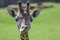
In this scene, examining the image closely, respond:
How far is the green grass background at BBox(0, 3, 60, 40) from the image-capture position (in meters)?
13.8

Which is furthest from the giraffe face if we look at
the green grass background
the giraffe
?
the green grass background

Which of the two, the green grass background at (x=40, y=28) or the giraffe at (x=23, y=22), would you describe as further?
the green grass background at (x=40, y=28)

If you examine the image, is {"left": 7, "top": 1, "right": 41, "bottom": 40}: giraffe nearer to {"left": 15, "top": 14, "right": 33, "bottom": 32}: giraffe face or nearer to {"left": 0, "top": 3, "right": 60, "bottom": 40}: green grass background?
{"left": 15, "top": 14, "right": 33, "bottom": 32}: giraffe face

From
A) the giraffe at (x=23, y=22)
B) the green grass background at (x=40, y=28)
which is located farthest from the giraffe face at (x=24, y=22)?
the green grass background at (x=40, y=28)

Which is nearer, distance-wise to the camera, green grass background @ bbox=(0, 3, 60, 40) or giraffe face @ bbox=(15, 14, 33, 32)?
giraffe face @ bbox=(15, 14, 33, 32)

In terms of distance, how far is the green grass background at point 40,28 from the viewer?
1384 cm

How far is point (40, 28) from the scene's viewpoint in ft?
54.1

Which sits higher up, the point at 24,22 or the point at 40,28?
the point at 24,22

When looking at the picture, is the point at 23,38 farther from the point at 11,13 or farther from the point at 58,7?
the point at 58,7

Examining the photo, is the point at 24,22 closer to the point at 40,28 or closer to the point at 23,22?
the point at 23,22

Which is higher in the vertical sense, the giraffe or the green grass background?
the giraffe

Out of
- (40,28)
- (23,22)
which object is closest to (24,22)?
(23,22)

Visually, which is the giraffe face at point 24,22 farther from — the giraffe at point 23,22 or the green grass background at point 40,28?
the green grass background at point 40,28

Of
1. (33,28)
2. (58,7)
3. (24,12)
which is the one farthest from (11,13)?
(58,7)
